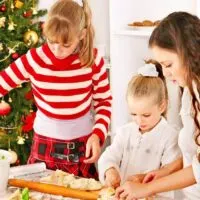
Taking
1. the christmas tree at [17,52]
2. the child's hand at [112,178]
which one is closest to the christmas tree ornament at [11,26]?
the christmas tree at [17,52]

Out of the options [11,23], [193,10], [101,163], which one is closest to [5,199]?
[101,163]

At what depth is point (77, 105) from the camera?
2180 mm

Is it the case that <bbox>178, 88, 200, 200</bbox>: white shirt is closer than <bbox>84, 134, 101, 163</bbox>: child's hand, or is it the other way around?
<bbox>178, 88, 200, 200</bbox>: white shirt

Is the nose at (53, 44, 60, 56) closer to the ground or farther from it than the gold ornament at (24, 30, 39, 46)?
farther from it

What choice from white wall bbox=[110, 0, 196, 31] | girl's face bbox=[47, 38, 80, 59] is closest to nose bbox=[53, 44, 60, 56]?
girl's face bbox=[47, 38, 80, 59]

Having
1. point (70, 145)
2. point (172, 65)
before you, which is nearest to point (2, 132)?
point (70, 145)

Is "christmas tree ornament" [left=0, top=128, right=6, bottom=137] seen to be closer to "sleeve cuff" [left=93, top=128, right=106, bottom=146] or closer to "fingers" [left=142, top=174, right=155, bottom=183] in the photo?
Result: "sleeve cuff" [left=93, top=128, right=106, bottom=146]

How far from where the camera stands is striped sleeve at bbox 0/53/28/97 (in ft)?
7.06

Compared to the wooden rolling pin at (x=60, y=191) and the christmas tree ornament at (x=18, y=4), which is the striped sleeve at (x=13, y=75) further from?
the christmas tree ornament at (x=18, y=4)

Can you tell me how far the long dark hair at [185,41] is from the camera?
153 centimetres

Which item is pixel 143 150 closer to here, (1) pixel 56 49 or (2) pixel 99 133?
(2) pixel 99 133

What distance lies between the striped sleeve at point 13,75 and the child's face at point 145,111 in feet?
1.57

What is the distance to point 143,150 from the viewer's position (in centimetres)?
208

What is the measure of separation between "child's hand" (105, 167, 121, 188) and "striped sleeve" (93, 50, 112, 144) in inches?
11.7
